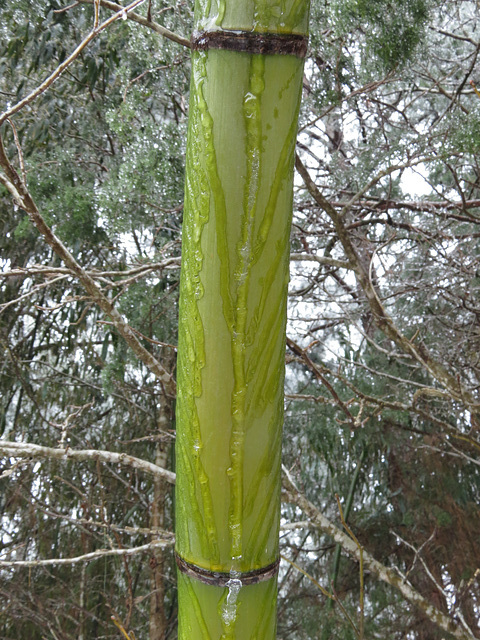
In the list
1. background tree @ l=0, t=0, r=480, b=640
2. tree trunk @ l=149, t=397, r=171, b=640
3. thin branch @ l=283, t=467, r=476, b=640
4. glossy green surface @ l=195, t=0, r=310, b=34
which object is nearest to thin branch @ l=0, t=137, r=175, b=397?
glossy green surface @ l=195, t=0, r=310, b=34

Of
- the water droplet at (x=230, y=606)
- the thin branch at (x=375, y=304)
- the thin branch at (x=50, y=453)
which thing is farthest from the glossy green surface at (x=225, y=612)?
the thin branch at (x=375, y=304)

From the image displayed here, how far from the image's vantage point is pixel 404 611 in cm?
217

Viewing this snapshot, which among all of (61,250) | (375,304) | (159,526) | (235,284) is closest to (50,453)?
(61,250)

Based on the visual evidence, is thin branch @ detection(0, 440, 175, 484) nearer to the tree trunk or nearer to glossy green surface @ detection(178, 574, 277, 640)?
glossy green surface @ detection(178, 574, 277, 640)

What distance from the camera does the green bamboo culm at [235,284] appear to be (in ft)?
0.74

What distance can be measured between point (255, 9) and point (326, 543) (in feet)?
7.99

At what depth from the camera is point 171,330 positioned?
5.17 ft

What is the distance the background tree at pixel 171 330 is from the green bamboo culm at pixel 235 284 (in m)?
1.02

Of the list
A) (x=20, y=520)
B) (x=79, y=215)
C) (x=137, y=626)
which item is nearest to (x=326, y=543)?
(x=137, y=626)

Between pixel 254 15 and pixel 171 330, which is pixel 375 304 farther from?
pixel 254 15

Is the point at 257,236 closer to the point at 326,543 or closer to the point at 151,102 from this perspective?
the point at 151,102

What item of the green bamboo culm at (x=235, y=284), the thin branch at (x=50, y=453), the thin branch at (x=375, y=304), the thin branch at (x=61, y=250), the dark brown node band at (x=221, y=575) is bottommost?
the dark brown node band at (x=221, y=575)

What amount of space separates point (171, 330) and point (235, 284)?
4.47 ft

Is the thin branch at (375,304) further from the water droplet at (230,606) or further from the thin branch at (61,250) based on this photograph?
the water droplet at (230,606)
